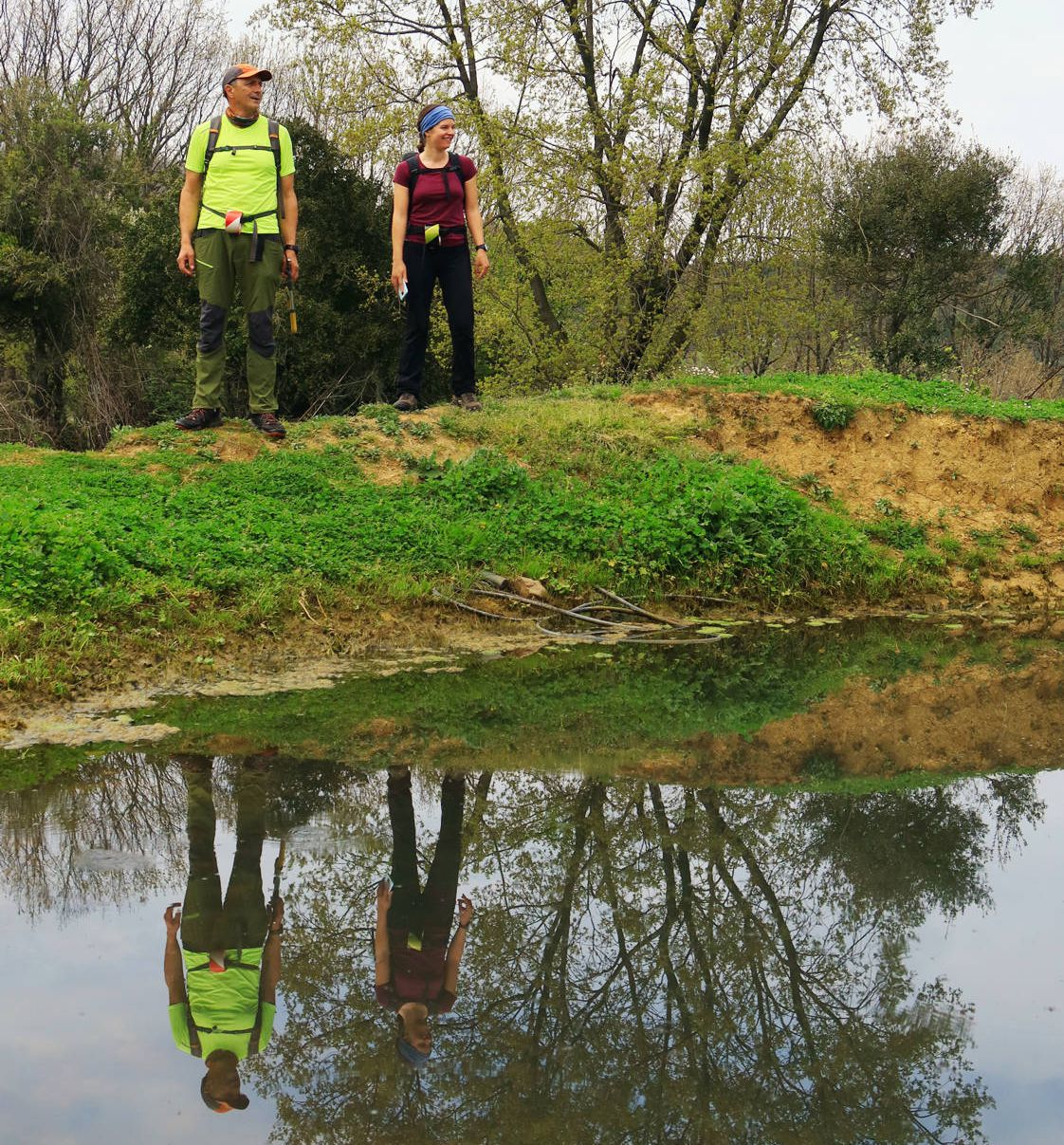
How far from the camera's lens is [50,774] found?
4.82 m

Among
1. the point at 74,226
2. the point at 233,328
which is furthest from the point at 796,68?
the point at 74,226

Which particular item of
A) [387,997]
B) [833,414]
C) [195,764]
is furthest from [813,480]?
[387,997]

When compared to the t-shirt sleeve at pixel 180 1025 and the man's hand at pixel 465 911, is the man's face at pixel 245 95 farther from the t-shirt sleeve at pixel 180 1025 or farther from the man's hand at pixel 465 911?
the t-shirt sleeve at pixel 180 1025

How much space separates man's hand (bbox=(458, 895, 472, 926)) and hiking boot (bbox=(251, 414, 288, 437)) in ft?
20.1

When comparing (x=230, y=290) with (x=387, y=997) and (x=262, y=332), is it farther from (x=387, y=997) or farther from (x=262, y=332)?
(x=387, y=997)

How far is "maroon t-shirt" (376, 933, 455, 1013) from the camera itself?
3221 mm

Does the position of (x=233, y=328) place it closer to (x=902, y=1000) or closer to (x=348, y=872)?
(x=348, y=872)

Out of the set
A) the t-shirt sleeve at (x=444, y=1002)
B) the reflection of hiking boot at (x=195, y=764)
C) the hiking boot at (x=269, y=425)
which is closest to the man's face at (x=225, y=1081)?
the t-shirt sleeve at (x=444, y=1002)

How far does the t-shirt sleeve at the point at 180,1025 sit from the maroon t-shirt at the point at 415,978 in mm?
506

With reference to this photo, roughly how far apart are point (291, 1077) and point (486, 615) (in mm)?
5010

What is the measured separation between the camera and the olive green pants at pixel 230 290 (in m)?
8.64

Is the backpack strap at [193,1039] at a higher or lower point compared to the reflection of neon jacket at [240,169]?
lower

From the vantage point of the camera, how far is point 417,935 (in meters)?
3.55

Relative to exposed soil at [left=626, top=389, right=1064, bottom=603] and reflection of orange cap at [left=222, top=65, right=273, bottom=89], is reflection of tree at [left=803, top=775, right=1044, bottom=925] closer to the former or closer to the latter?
exposed soil at [left=626, top=389, right=1064, bottom=603]
